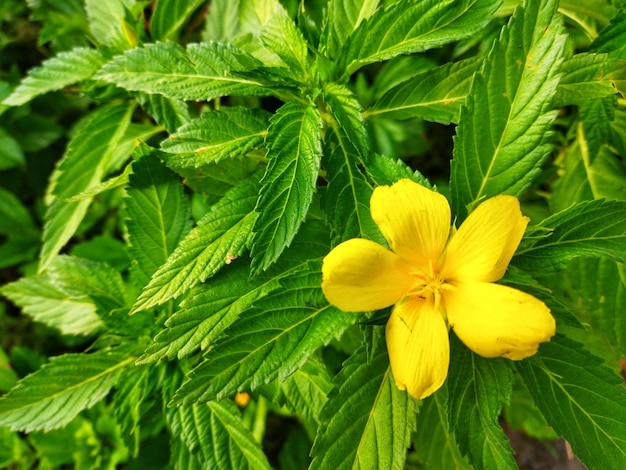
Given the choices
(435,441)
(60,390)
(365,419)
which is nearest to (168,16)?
(60,390)

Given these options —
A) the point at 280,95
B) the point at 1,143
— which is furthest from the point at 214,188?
the point at 1,143

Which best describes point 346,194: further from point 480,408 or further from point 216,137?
point 480,408

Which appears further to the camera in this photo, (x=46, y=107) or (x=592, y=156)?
(x=46, y=107)

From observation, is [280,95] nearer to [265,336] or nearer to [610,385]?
[265,336]

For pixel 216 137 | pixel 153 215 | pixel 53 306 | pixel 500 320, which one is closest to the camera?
pixel 500 320

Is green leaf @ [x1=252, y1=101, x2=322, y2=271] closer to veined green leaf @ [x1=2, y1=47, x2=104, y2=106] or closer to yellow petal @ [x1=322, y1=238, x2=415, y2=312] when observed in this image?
yellow petal @ [x1=322, y1=238, x2=415, y2=312]

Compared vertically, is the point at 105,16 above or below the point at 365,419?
above

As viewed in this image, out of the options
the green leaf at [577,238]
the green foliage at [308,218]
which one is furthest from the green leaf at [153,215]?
the green leaf at [577,238]
